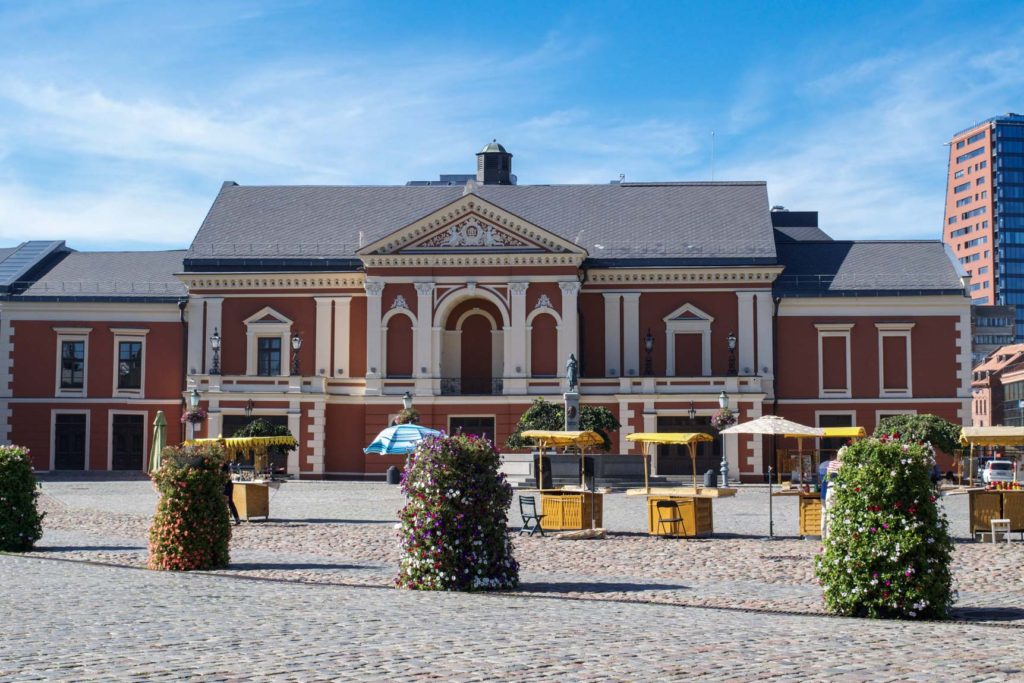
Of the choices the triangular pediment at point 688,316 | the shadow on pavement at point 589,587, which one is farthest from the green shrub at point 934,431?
the shadow on pavement at point 589,587

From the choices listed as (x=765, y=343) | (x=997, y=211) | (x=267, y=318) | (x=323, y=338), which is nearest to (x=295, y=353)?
(x=323, y=338)

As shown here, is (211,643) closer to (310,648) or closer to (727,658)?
(310,648)

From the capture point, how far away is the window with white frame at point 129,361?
5019cm

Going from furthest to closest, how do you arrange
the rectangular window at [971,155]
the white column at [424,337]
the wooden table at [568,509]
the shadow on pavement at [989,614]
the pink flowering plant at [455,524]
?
1. the rectangular window at [971,155]
2. the white column at [424,337]
3. the wooden table at [568,509]
4. the pink flowering plant at [455,524]
5. the shadow on pavement at [989,614]

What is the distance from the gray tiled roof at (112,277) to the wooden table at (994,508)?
36.6 meters

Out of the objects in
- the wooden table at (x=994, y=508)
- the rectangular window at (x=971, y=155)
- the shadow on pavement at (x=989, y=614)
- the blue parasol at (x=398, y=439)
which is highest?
the rectangular window at (x=971, y=155)

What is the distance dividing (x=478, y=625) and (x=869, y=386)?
3956 cm

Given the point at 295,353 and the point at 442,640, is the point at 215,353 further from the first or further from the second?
the point at 442,640

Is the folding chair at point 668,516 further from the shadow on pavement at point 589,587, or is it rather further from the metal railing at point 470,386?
the metal railing at point 470,386

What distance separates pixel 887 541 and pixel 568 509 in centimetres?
1055

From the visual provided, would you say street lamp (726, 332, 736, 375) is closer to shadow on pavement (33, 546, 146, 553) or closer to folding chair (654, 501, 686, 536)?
folding chair (654, 501, 686, 536)

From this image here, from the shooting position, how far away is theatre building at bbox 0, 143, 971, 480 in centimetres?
4747

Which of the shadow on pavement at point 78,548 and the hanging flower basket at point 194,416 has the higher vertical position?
the hanging flower basket at point 194,416

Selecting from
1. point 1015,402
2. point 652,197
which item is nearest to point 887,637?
point 652,197
